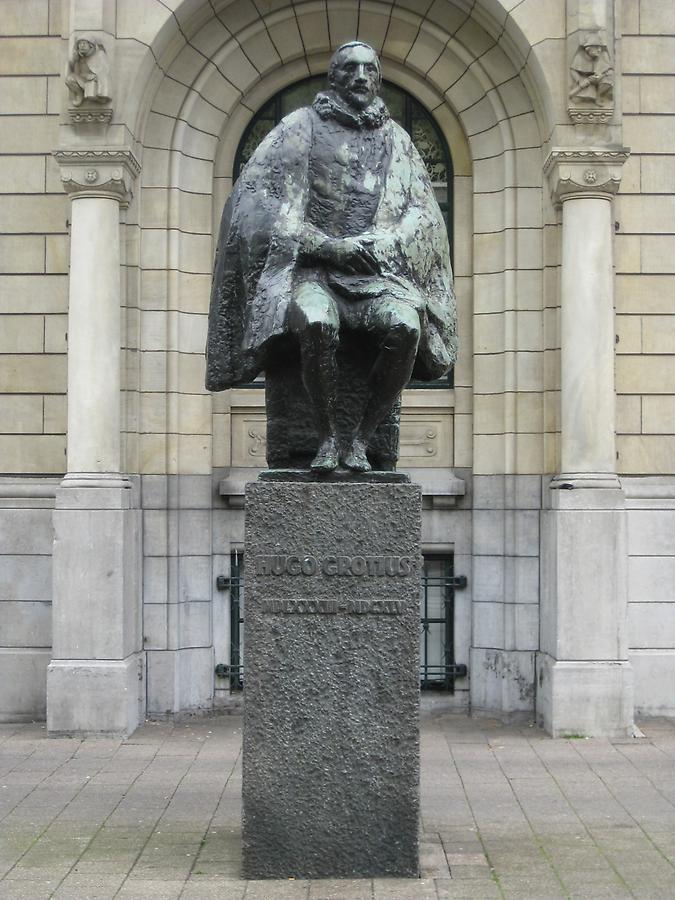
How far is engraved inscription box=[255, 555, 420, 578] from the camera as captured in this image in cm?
700

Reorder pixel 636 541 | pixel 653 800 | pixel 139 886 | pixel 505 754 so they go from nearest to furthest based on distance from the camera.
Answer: pixel 139 886, pixel 653 800, pixel 505 754, pixel 636 541

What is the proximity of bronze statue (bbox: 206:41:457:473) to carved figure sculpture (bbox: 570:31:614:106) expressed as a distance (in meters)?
4.97

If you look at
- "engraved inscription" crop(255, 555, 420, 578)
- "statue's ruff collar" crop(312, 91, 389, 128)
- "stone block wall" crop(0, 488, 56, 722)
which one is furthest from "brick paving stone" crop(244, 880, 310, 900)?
"stone block wall" crop(0, 488, 56, 722)

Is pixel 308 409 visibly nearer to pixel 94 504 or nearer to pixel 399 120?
pixel 94 504

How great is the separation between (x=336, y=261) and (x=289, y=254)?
0.85ft

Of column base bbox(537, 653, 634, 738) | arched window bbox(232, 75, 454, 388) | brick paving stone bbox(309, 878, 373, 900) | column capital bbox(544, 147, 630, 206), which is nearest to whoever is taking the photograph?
brick paving stone bbox(309, 878, 373, 900)

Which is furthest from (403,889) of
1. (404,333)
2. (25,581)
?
(25,581)

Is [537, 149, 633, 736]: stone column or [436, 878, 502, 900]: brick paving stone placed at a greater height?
[537, 149, 633, 736]: stone column

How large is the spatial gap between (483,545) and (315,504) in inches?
236

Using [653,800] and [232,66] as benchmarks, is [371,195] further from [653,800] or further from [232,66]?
[232,66]

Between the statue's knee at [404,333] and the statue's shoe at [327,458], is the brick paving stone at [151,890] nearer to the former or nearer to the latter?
the statue's shoe at [327,458]

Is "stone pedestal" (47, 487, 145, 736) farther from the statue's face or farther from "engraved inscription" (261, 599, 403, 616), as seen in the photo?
the statue's face

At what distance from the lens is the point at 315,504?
702cm

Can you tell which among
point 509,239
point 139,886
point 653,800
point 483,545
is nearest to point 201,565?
point 483,545
